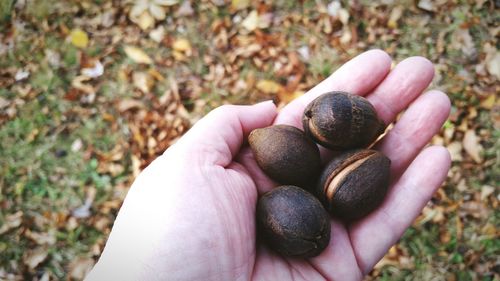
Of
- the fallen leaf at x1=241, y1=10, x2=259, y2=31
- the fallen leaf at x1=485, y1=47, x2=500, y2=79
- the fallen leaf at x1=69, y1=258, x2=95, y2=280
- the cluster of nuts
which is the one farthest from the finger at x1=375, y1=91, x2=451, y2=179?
the fallen leaf at x1=69, y1=258, x2=95, y2=280

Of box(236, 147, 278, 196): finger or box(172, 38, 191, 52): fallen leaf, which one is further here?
box(172, 38, 191, 52): fallen leaf

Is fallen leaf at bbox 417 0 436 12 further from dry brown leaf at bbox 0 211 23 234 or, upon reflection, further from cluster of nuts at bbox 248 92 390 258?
dry brown leaf at bbox 0 211 23 234

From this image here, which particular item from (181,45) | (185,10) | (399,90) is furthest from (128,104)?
(399,90)

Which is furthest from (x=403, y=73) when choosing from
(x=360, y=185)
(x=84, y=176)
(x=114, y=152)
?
(x=84, y=176)

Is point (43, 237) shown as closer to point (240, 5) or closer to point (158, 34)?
point (158, 34)

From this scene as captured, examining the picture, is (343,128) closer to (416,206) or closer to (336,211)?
(336,211)

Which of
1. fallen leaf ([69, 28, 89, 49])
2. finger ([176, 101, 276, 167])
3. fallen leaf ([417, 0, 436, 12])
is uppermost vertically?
fallen leaf ([417, 0, 436, 12])

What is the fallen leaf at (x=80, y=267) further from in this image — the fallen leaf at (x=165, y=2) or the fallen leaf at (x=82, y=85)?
the fallen leaf at (x=165, y=2)
